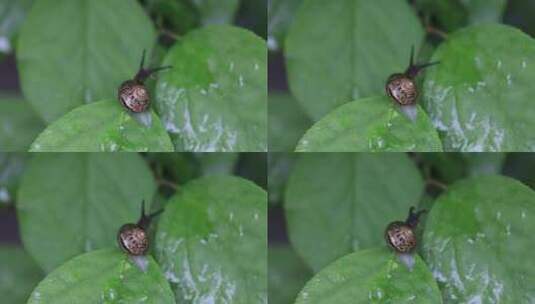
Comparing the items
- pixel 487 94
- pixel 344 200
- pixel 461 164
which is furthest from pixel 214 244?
pixel 487 94

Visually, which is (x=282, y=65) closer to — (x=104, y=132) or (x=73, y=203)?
(x=104, y=132)

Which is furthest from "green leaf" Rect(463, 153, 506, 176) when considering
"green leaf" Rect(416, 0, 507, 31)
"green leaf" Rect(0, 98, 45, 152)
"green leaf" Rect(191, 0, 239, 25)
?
"green leaf" Rect(0, 98, 45, 152)

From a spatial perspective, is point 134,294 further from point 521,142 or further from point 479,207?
point 521,142

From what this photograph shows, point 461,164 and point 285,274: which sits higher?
point 461,164

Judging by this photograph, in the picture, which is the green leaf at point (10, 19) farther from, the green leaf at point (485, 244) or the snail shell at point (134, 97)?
the green leaf at point (485, 244)

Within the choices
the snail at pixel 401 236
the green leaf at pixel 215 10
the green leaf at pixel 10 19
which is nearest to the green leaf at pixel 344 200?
the snail at pixel 401 236

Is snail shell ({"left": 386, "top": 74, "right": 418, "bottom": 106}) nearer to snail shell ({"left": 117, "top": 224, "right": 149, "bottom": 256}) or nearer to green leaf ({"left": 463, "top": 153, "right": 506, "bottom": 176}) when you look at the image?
green leaf ({"left": 463, "top": 153, "right": 506, "bottom": 176})
